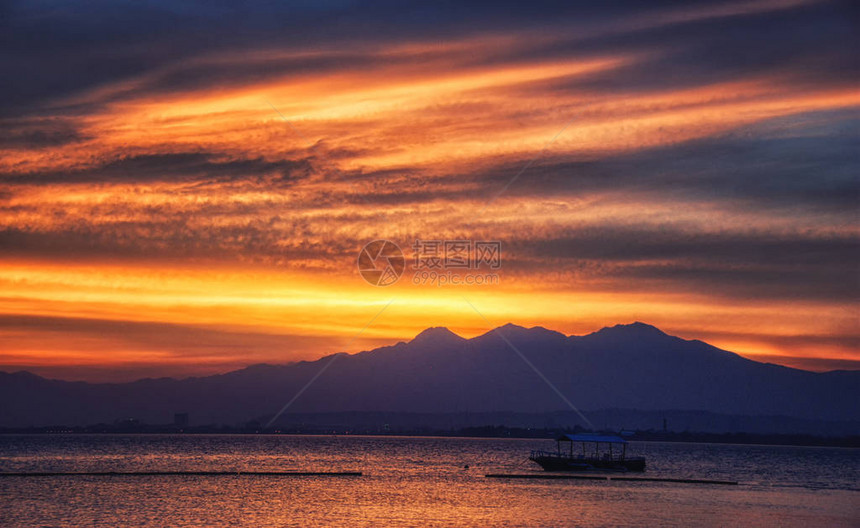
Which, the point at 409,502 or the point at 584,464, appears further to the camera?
the point at 584,464

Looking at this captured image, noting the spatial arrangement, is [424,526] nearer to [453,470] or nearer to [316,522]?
[316,522]

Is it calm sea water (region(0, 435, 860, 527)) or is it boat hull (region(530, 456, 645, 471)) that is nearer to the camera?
calm sea water (region(0, 435, 860, 527))

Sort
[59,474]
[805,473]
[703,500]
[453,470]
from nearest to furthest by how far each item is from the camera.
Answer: [703,500], [59,474], [453,470], [805,473]

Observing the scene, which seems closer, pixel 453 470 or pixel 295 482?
pixel 295 482

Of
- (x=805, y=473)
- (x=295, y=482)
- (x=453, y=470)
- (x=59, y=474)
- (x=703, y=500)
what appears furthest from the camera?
(x=805, y=473)

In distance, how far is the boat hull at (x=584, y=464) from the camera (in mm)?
129875

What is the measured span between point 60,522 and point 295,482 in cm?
4389

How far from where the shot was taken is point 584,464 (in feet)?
434

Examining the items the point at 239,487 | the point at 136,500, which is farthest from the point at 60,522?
the point at 239,487

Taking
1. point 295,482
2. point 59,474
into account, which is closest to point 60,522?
point 295,482

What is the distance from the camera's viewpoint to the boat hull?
426 ft

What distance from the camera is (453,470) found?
463ft

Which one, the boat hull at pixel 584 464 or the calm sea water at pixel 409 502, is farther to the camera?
the boat hull at pixel 584 464

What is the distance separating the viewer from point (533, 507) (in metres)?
80.7
